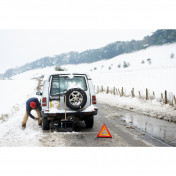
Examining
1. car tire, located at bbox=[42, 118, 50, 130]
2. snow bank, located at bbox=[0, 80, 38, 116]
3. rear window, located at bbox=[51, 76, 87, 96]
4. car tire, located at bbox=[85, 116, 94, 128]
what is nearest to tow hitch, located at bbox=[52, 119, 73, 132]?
car tire, located at bbox=[42, 118, 50, 130]

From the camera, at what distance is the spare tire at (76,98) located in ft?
19.7

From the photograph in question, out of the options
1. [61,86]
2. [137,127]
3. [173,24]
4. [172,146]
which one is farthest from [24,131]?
[173,24]

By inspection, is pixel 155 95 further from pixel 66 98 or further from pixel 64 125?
pixel 66 98

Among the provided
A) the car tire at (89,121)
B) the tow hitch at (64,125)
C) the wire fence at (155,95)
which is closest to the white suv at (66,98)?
the tow hitch at (64,125)

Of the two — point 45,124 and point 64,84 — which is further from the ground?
point 64,84

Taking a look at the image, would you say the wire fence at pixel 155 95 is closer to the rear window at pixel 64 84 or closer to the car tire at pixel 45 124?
the rear window at pixel 64 84

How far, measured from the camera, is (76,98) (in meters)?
6.07

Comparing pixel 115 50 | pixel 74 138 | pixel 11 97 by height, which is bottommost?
pixel 11 97

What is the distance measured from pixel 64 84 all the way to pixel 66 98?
58cm

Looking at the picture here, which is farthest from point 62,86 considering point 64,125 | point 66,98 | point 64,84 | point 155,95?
point 155,95

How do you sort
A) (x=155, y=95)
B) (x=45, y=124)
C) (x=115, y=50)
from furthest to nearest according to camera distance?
(x=115, y=50) < (x=155, y=95) < (x=45, y=124)
